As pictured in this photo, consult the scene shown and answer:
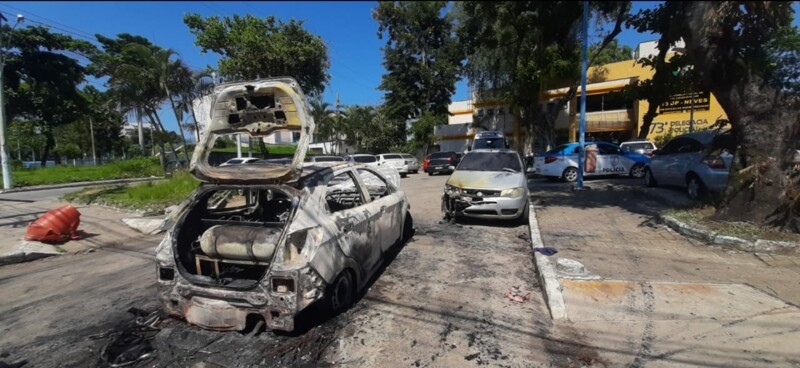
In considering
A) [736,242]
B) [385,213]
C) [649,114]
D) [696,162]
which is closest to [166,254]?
[385,213]

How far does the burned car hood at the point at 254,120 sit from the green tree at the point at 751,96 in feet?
19.8

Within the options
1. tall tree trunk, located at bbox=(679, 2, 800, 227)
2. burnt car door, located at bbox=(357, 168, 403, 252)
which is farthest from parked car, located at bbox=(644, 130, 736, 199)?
burnt car door, located at bbox=(357, 168, 403, 252)

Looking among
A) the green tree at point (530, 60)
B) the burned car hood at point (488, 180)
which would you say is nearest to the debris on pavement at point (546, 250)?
the burned car hood at point (488, 180)

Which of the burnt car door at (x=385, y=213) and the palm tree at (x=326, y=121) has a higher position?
the palm tree at (x=326, y=121)

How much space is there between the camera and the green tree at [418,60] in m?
39.5

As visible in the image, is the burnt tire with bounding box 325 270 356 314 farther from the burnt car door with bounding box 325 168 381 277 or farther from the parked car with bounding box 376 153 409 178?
the parked car with bounding box 376 153 409 178

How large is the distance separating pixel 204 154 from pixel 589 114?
32831 millimetres

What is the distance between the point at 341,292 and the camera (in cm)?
405

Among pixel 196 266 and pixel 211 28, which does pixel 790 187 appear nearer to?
pixel 196 266

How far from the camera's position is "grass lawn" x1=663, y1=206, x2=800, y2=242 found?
231 inches

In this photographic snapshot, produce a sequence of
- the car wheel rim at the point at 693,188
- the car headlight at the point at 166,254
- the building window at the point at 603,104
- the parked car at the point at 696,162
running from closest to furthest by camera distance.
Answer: the car headlight at the point at 166,254 < the parked car at the point at 696,162 < the car wheel rim at the point at 693,188 < the building window at the point at 603,104

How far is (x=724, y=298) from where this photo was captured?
→ 164 inches

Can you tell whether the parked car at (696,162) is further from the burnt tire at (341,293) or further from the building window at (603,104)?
the building window at (603,104)

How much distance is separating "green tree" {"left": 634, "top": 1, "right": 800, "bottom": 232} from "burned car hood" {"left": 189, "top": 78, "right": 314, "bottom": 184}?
6.03m
